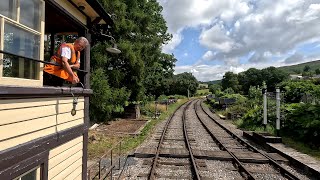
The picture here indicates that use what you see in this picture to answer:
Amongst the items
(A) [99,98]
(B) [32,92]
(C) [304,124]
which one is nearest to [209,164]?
(C) [304,124]

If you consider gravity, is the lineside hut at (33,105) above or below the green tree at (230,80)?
below

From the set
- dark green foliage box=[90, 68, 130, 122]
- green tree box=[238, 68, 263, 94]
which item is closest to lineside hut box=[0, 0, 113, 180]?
dark green foliage box=[90, 68, 130, 122]

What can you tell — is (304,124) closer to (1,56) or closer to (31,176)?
(31,176)

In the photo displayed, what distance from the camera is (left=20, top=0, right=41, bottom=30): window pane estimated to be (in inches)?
142

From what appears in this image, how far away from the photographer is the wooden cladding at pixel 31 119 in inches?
124

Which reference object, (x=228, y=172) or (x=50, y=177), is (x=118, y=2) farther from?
(x=50, y=177)

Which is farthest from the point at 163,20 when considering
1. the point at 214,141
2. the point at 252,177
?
the point at 252,177

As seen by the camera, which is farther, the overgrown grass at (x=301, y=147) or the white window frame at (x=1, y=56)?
the overgrown grass at (x=301, y=147)

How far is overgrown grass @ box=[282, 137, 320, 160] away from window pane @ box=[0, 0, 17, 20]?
1060cm

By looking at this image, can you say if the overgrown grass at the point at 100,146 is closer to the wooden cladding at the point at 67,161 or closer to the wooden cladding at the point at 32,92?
the wooden cladding at the point at 67,161

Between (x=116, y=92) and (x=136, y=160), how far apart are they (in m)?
9.79

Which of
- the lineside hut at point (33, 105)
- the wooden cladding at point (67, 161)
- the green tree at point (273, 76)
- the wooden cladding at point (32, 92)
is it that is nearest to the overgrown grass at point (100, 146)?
the wooden cladding at point (67, 161)

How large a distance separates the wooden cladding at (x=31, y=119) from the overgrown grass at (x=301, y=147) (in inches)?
368

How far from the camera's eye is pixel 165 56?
4003 centimetres
